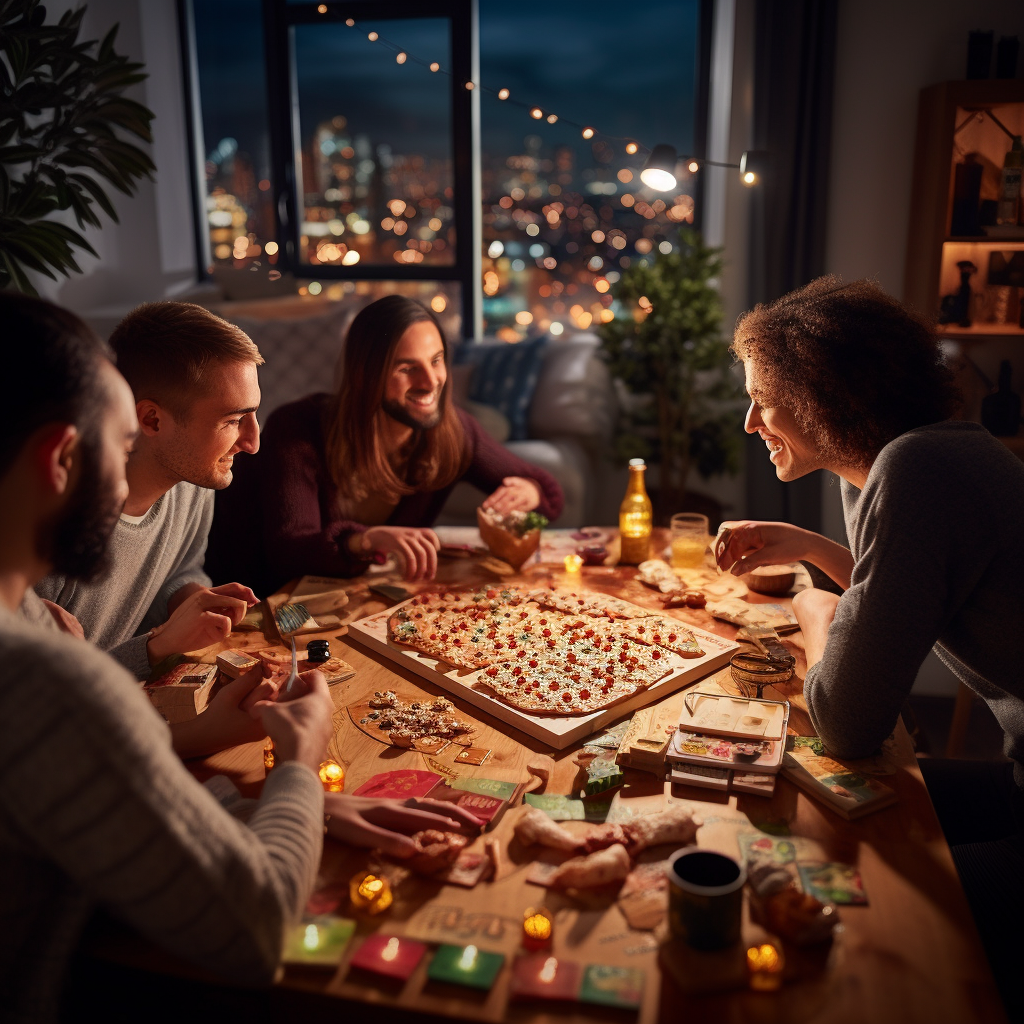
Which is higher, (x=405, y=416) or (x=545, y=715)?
(x=405, y=416)

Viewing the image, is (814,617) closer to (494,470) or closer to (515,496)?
(515,496)

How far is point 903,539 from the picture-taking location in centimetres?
124

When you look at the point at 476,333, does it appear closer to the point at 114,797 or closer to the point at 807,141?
the point at 807,141

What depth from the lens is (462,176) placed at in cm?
500

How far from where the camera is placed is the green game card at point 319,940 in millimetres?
923

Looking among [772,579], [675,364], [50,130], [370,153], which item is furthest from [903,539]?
[370,153]

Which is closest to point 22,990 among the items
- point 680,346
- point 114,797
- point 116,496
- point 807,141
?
point 114,797

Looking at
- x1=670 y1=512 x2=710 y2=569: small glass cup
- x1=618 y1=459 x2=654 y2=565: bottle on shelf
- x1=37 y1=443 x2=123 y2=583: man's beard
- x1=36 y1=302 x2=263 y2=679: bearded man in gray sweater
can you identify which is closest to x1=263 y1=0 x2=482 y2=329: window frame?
x1=618 y1=459 x2=654 y2=565: bottle on shelf

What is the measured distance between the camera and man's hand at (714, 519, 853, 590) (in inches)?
70.4

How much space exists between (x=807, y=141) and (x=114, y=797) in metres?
4.17

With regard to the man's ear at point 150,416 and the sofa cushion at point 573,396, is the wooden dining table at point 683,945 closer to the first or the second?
the man's ear at point 150,416

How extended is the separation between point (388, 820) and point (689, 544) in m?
1.17

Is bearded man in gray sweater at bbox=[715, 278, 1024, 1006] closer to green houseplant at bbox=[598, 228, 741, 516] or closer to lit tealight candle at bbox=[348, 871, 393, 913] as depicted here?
lit tealight candle at bbox=[348, 871, 393, 913]

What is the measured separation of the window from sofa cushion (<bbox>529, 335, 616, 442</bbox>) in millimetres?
603
